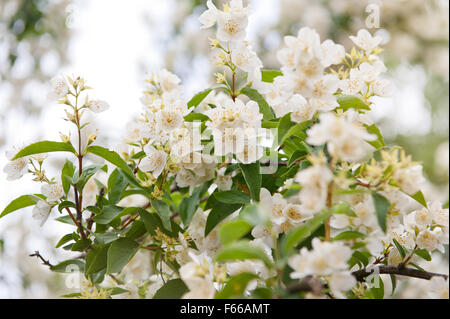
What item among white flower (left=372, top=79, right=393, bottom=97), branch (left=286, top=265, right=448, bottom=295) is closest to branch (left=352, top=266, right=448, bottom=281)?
branch (left=286, top=265, right=448, bottom=295)

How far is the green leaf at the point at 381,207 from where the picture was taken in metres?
0.43

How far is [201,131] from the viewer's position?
0.64 meters

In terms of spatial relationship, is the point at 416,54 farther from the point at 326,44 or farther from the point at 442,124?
the point at 326,44

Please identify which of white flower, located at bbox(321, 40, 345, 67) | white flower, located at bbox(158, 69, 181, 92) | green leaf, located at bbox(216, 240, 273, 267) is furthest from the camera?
white flower, located at bbox(158, 69, 181, 92)

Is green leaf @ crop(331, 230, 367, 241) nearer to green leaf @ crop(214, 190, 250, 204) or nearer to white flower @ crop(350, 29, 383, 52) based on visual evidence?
green leaf @ crop(214, 190, 250, 204)

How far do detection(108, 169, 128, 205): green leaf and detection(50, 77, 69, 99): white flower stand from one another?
124 mm

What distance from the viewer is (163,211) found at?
22.9 inches

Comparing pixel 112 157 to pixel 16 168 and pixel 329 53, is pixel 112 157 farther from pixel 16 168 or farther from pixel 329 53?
pixel 329 53

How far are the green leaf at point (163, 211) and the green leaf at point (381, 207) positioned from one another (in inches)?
9.9

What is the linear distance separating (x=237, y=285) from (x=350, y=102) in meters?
0.27

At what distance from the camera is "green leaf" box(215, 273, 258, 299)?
16.7 inches

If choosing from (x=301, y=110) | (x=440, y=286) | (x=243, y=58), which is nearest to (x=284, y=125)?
(x=301, y=110)

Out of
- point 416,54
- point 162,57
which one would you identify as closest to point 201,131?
point 162,57

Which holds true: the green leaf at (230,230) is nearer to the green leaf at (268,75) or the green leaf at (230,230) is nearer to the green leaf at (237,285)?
the green leaf at (237,285)
